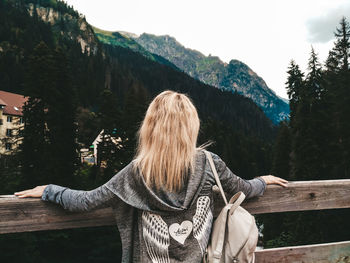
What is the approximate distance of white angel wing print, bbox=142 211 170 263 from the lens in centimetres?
169

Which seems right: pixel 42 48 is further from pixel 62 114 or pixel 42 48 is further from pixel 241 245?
pixel 241 245

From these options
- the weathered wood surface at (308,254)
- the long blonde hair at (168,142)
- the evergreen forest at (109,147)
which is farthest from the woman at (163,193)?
the evergreen forest at (109,147)

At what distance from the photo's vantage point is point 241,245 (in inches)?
66.2

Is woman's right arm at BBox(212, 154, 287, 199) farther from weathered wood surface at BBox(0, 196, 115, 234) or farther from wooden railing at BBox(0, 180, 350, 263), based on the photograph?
weathered wood surface at BBox(0, 196, 115, 234)

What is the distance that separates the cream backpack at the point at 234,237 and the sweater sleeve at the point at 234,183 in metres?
0.12

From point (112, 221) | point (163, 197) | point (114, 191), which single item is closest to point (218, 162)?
point (163, 197)

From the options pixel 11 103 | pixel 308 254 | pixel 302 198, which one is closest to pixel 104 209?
pixel 302 198

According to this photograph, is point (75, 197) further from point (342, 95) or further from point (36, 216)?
point (342, 95)

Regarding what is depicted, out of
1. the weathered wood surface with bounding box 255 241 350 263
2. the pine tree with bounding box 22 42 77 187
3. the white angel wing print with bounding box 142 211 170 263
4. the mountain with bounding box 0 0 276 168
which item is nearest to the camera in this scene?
the white angel wing print with bounding box 142 211 170 263

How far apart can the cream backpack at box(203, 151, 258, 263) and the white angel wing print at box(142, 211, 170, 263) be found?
0.87 ft

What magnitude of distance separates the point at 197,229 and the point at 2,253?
53.9 ft

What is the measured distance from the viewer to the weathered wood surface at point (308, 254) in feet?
7.18

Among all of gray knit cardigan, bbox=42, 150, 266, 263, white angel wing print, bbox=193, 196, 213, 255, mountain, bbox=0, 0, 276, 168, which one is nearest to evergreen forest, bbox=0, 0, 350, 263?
mountain, bbox=0, 0, 276, 168

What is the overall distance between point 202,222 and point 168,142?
52cm
